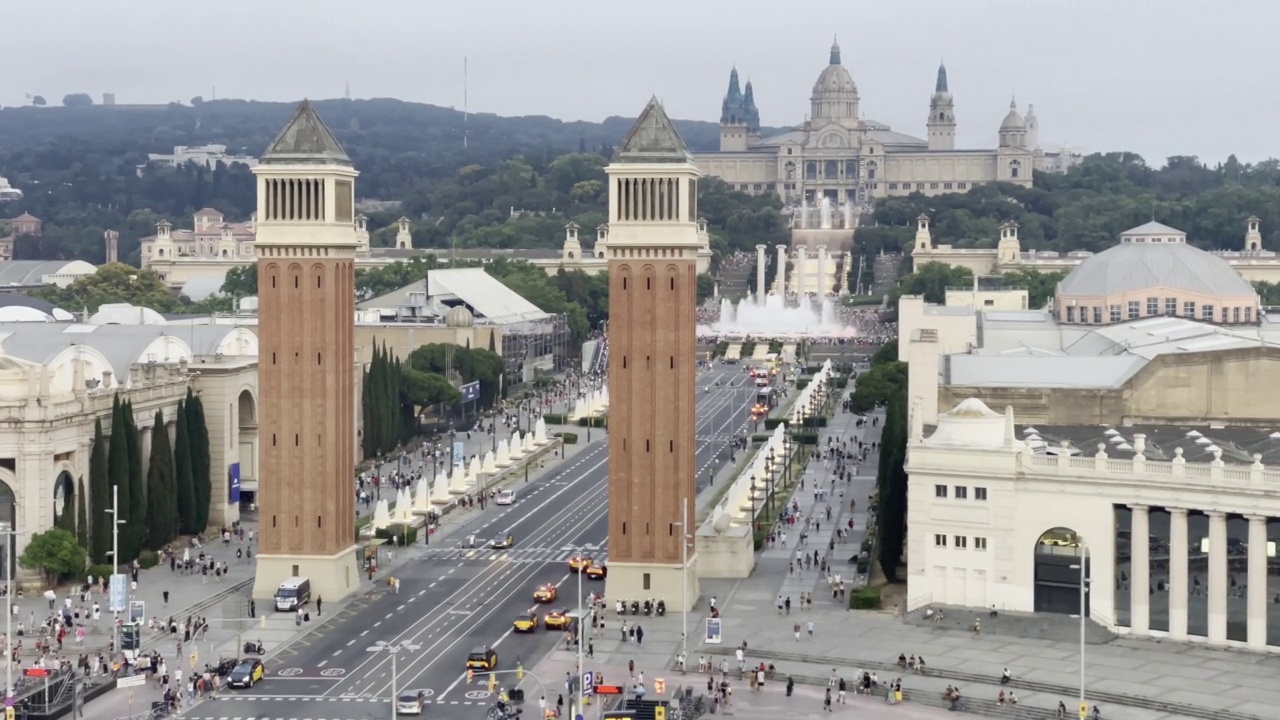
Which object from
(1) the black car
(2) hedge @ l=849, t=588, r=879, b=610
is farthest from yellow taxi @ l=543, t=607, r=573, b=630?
(1) the black car

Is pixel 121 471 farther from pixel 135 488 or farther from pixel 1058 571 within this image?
pixel 1058 571

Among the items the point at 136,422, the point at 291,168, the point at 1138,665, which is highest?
the point at 291,168

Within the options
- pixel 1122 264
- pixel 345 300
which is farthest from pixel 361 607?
pixel 1122 264

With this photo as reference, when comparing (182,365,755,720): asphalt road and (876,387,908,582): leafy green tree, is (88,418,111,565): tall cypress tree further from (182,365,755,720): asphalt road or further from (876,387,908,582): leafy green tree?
(876,387,908,582): leafy green tree

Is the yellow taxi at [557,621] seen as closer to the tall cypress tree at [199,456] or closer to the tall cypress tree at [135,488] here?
the tall cypress tree at [135,488]

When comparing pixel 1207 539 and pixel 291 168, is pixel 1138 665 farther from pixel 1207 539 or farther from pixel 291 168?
pixel 291 168

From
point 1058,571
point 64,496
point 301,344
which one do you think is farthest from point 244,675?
point 1058,571
